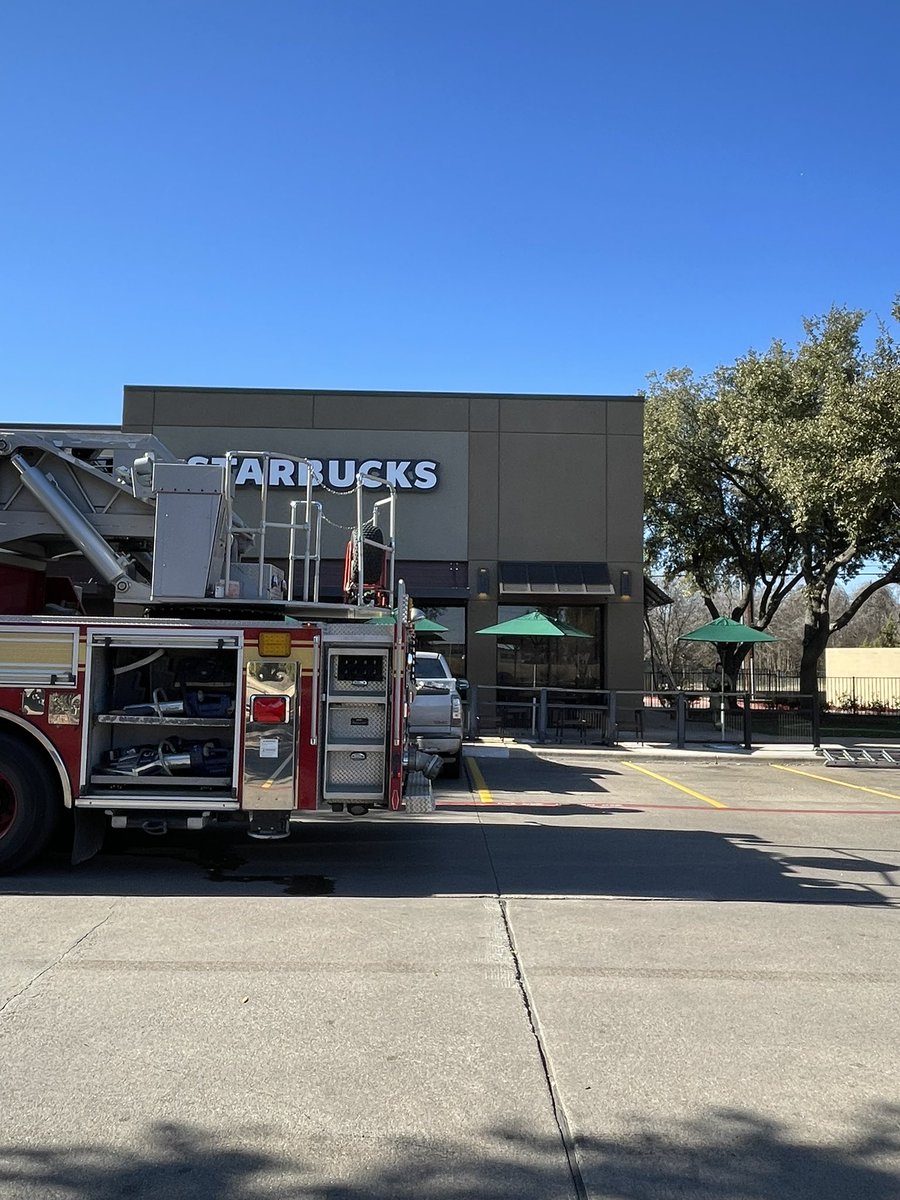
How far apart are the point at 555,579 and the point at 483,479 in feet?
10.0

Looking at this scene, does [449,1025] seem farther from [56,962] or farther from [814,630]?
[814,630]

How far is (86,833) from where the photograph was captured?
289 inches

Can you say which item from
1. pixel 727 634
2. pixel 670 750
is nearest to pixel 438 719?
pixel 670 750

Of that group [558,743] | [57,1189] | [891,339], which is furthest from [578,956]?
[891,339]

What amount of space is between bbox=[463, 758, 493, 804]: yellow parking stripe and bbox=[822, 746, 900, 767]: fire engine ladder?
682 cm

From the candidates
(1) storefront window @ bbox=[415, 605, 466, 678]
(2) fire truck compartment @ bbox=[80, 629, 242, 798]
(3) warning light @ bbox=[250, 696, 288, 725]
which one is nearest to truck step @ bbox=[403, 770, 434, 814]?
(3) warning light @ bbox=[250, 696, 288, 725]

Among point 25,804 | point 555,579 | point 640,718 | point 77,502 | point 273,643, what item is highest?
point 555,579

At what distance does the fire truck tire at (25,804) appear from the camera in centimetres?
712

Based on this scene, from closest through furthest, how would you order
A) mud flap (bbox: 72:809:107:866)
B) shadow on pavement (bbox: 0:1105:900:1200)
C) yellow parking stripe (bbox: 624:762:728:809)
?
1. shadow on pavement (bbox: 0:1105:900:1200)
2. mud flap (bbox: 72:809:107:866)
3. yellow parking stripe (bbox: 624:762:728:809)

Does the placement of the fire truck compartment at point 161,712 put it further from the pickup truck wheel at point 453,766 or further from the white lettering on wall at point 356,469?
the white lettering on wall at point 356,469

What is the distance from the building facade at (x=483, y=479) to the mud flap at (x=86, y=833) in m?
16.2

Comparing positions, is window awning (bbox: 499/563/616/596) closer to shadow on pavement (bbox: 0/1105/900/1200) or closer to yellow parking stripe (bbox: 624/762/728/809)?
yellow parking stripe (bbox: 624/762/728/809)

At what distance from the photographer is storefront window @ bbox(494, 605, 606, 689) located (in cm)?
2383

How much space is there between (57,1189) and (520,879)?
4.85 m
